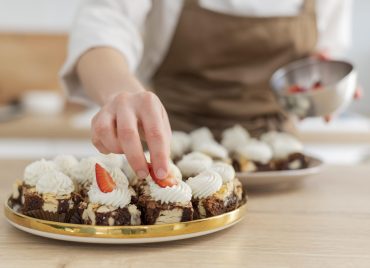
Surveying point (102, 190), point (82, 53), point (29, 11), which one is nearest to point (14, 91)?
point (29, 11)

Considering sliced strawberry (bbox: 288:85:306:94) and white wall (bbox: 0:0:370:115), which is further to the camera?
white wall (bbox: 0:0:370:115)

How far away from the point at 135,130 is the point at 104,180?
0.08 meters

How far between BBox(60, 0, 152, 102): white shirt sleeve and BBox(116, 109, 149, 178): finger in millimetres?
399

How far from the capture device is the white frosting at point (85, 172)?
82 centimetres

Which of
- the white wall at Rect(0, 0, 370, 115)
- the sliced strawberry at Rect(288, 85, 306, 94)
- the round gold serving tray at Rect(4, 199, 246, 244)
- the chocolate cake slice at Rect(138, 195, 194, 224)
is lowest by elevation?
the round gold serving tray at Rect(4, 199, 246, 244)

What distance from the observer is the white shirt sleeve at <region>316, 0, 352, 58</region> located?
165 cm

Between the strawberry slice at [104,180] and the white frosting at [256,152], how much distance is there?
381mm

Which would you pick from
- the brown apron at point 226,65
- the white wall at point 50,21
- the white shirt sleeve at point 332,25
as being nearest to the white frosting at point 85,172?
the brown apron at point 226,65

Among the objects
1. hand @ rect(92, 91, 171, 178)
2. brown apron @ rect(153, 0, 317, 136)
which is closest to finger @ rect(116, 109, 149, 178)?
hand @ rect(92, 91, 171, 178)

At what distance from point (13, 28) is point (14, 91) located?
0.32 meters

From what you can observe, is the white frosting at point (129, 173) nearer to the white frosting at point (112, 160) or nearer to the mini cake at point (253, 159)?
the white frosting at point (112, 160)

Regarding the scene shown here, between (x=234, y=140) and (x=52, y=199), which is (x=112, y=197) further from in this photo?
(x=234, y=140)

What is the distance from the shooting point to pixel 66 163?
86cm

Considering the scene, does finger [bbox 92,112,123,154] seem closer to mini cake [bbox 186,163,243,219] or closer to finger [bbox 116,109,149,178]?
finger [bbox 116,109,149,178]
